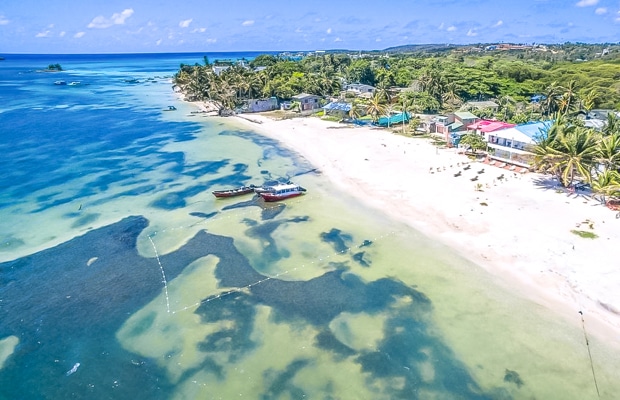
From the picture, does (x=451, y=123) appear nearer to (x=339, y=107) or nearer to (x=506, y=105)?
(x=506, y=105)

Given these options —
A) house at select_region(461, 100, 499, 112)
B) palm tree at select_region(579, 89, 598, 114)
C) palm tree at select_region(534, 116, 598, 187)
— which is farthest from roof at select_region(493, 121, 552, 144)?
palm tree at select_region(579, 89, 598, 114)

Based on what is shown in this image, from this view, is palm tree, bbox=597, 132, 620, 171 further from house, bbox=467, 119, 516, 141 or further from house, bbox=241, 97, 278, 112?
house, bbox=241, 97, 278, 112

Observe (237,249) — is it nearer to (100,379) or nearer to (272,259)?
(272,259)

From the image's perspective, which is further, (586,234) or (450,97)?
(450,97)

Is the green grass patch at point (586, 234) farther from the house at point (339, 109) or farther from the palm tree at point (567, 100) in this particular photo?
the house at point (339, 109)

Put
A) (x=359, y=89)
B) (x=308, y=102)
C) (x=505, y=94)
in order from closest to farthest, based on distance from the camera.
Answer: (x=308, y=102) → (x=505, y=94) → (x=359, y=89)

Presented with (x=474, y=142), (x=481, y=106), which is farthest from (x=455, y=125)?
(x=481, y=106)
